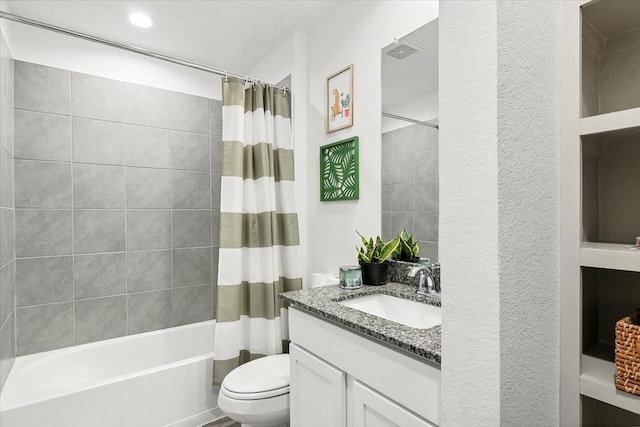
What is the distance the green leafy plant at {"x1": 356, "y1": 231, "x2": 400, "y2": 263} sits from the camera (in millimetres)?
1635

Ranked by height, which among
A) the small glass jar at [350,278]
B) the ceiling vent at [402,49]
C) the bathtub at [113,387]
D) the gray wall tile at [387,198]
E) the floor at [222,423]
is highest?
the ceiling vent at [402,49]

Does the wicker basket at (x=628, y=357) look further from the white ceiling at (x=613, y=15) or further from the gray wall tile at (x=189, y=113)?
the gray wall tile at (x=189, y=113)

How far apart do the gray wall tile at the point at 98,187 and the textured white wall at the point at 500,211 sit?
2578 millimetres

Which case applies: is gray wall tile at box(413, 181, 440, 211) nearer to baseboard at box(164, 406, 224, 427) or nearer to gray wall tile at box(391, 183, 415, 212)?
gray wall tile at box(391, 183, 415, 212)

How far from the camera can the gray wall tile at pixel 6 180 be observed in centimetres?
179

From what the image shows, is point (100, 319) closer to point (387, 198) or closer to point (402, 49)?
point (387, 198)

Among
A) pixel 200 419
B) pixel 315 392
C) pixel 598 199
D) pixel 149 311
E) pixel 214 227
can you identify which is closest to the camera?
pixel 598 199

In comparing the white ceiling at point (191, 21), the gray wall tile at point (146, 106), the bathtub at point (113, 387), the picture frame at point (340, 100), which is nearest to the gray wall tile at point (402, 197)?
the picture frame at point (340, 100)

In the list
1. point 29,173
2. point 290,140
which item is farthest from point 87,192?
point 290,140

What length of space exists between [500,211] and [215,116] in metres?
2.84

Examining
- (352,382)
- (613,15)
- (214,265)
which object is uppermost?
(613,15)

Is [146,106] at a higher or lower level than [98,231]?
higher

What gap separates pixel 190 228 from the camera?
2848 mm

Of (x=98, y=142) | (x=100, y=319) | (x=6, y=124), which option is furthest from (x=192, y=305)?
(x=6, y=124)
